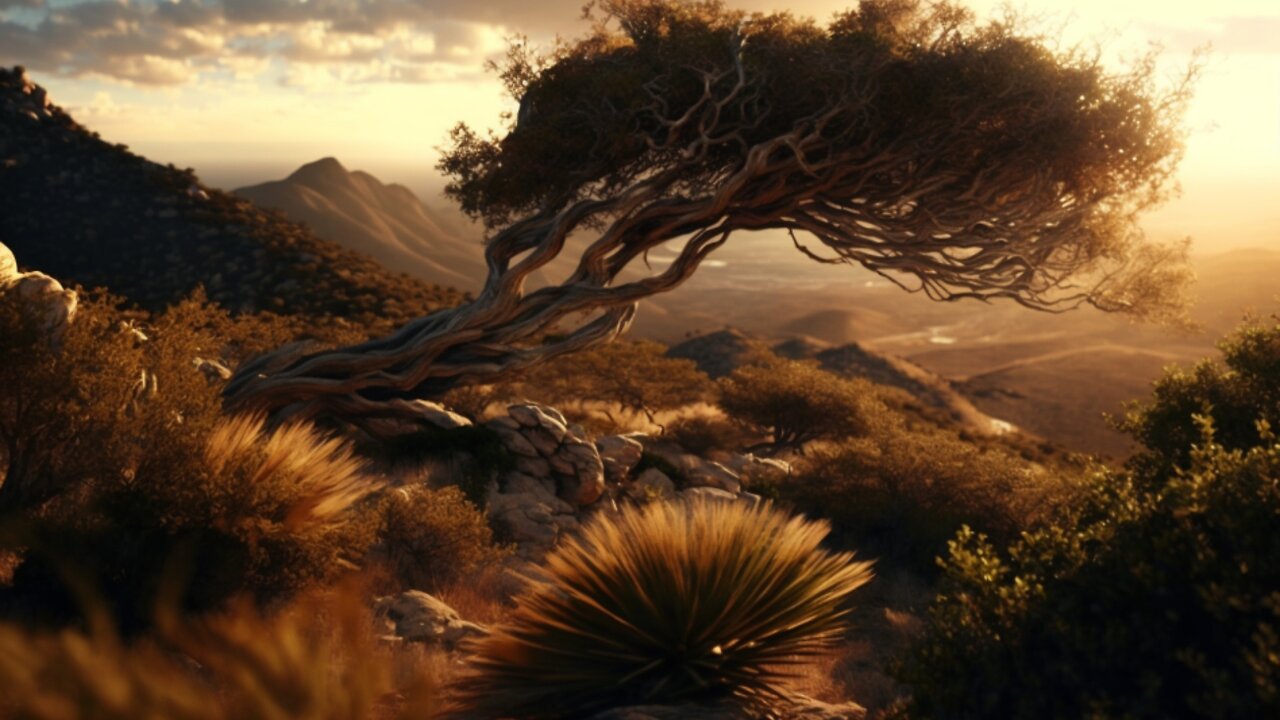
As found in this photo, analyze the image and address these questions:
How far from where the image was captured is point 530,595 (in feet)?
19.2

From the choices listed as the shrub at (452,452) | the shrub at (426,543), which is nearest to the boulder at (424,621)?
the shrub at (426,543)

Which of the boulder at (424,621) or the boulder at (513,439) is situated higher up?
the boulder at (513,439)

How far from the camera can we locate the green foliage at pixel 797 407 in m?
17.3

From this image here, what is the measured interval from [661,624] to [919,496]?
692 cm

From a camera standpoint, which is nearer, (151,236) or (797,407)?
(797,407)

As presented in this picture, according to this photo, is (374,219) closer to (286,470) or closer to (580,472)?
(580,472)

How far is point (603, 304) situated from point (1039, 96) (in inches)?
209

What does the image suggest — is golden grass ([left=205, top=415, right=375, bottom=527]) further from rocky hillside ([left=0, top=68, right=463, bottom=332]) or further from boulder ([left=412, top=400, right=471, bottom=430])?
rocky hillside ([left=0, top=68, right=463, bottom=332])

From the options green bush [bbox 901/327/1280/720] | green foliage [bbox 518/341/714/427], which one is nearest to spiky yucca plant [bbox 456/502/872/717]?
green bush [bbox 901/327/1280/720]

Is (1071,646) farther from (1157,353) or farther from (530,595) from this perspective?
(1157,353)

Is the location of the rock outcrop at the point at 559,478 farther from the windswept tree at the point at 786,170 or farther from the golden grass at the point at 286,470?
the golden grass at the point at 286,470

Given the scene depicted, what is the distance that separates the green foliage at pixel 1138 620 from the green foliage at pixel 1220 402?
3.58 m

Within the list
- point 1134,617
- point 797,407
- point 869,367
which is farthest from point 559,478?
point 869,367

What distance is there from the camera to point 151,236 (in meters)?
31.2
